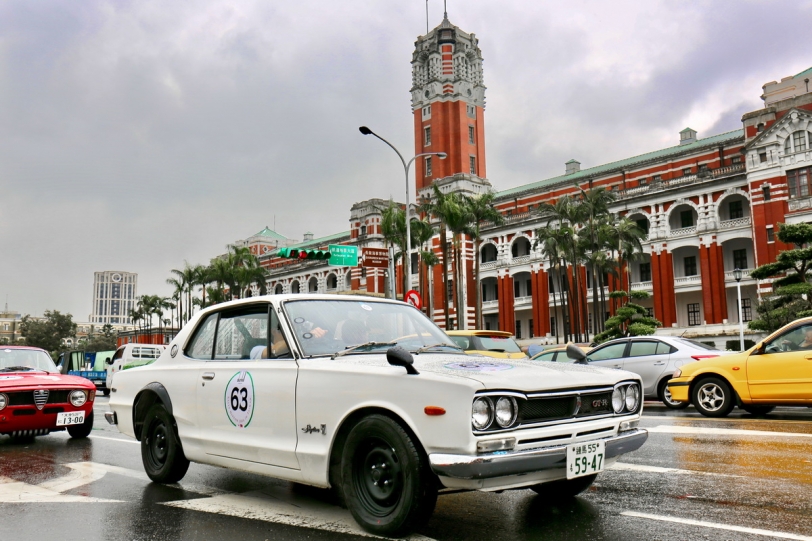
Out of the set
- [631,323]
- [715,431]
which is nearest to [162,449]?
[715,431]

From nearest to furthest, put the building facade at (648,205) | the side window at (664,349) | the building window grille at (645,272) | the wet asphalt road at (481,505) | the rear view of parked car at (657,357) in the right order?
the wet asphalt road at (481,505)
the rear view of parked car at (657,357)
the side window at (664,349)
the building facade at (648,205)
the building window grille at (645,272)

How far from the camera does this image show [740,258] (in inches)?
1930

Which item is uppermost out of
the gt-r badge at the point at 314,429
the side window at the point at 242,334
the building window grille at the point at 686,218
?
the building window grille at the point at 686,218

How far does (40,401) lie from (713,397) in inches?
410

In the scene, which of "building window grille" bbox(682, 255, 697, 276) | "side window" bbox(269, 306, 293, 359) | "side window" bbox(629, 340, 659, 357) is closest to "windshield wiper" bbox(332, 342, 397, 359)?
"side window" bbox(269, 306, 293, 359)

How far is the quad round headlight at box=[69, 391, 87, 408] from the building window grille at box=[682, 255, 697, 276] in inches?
1930

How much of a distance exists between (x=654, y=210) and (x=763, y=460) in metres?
48.3

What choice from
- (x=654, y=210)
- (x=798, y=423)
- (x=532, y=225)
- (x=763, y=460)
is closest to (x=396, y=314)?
(x=763, y=460)

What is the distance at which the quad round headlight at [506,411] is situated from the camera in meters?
3.84

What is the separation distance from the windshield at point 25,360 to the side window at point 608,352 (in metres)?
10.6

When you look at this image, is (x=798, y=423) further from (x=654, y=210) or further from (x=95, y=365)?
(x=654, y=210)

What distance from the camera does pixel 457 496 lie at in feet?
17.6

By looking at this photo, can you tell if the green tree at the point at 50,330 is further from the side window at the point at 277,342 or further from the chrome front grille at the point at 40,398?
the side window at the point at 277,342

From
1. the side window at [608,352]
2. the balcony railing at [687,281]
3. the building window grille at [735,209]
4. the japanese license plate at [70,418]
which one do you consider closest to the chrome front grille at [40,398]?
the japanese license plate at [70,418]
